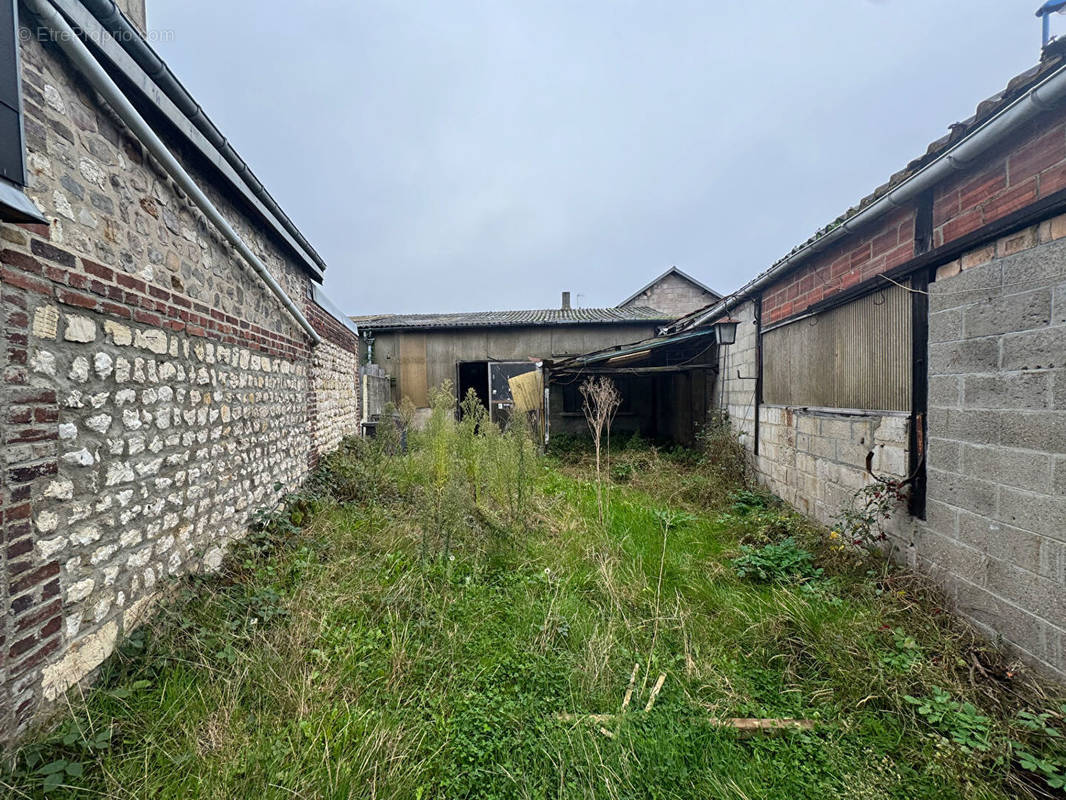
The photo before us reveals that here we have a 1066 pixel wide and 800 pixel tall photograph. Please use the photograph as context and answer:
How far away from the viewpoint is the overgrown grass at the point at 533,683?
163 cm

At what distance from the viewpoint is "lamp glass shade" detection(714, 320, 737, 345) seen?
5.86 metres

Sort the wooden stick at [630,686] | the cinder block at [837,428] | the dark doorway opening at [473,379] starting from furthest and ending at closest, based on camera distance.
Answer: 1. the dark doorway opening at [473,379]
2. the cinder block at [837,428]
3. the wooden stick at [630,686]

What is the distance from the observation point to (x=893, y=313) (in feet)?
10.2

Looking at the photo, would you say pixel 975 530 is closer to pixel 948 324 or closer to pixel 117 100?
pixel 948 324

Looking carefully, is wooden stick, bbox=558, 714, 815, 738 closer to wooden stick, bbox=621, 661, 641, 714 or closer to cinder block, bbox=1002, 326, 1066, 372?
wooden stick, bbox=621, 661, 641, 714

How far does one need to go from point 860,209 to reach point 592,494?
428cm

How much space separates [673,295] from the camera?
18438 mm

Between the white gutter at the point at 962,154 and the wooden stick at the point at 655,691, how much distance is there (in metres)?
3.64

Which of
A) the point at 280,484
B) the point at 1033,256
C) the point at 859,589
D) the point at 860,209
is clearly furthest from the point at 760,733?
the point at 280,484

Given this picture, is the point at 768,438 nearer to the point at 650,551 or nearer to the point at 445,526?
the point at 650,551

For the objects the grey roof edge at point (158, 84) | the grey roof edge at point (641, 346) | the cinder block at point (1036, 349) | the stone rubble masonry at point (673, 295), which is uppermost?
the stone rubble masonry at point (673, 295)

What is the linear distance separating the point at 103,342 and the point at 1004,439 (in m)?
4.97

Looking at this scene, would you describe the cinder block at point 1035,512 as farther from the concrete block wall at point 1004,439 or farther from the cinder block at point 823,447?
the cinder block at point 823,447

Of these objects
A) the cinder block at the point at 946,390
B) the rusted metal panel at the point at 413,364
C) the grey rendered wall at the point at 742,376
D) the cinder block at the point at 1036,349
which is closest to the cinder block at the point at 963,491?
the cinder block at the point at 946,390
